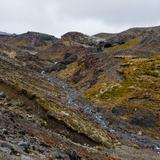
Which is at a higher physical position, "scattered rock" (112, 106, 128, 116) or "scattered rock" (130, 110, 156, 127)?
"scattered rock" (112, 106, 128, 116)

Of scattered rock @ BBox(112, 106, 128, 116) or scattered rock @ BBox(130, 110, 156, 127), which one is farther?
scattered rock @ BBox(112, 106, 128, 116)

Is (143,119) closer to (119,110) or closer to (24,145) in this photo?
(119,110)

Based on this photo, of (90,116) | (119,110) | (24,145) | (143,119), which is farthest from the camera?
(119,110)

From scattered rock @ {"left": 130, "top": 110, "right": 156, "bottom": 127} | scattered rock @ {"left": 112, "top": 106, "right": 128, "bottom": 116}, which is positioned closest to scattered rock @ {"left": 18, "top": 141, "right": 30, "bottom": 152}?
scattered rock @ {"left": 130, "top": 110, "right": 156, "bottom": 127}

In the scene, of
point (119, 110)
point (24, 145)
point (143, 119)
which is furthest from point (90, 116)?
point (24, 145)

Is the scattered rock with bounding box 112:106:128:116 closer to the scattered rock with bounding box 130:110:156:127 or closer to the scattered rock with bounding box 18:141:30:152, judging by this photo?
the scattered rock with bounding box 130:110:156:127

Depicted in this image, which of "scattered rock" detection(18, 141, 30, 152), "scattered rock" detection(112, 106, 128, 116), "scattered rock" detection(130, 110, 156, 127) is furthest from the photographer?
"scattered rock" detection(112, 106, 128, 116)

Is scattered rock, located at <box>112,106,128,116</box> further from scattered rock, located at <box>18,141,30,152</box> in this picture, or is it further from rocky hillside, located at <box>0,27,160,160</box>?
scattered rock, located at <box>18,141,30,152</box>

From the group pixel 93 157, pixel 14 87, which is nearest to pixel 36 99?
pixel 14 87

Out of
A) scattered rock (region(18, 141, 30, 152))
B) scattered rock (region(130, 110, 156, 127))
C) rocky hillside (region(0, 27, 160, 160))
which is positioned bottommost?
scattered rock (region(130, 110, 156, 127))

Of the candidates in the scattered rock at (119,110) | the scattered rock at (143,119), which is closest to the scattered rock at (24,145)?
the scattered rock at (143,119)

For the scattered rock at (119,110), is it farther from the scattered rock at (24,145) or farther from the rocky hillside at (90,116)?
the scattered rock at (24,145)

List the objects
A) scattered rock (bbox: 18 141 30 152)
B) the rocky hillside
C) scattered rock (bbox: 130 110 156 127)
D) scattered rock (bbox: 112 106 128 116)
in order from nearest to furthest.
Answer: scattered rock (bbox: 18 141 30 152), the rocky hillside, scattered rock (bbox: 130 110 156 127), scattered rock (bbox: 112 106 128 116)

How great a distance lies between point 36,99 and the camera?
57469mm
